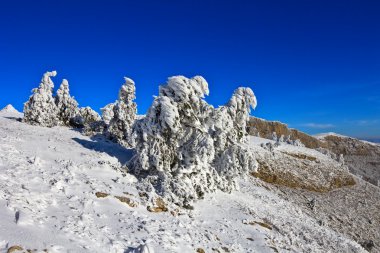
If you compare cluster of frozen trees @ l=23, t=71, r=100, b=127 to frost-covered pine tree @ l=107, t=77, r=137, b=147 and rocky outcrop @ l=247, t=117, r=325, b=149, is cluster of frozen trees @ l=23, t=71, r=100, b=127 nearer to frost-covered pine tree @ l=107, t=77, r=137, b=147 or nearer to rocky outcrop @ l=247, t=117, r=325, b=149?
frost-covered pine tree @ l=107, t=77, r=137, b=147

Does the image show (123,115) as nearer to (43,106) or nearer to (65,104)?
(43,106)

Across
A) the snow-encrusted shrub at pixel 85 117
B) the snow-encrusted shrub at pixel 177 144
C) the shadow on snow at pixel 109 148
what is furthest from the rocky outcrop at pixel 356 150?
the snow-encrusted shrub at pixel 177 144

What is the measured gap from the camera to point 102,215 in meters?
16.7

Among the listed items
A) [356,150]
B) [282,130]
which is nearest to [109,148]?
[282,130]

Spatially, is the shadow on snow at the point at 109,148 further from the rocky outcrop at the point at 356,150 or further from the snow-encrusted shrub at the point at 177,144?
the rocky outcrop at the point at 356,150

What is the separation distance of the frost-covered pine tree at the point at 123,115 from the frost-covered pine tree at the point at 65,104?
4.48 meters

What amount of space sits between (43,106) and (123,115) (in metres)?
8.97

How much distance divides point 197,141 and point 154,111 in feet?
12.4

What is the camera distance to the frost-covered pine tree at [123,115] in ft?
110

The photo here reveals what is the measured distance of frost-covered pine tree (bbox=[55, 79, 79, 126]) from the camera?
39625 millimetres

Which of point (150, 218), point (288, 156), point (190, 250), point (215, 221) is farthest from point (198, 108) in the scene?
point (288, 156)

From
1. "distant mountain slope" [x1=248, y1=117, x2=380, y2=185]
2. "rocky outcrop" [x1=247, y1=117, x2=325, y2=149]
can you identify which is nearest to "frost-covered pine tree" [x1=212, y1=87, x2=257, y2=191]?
"distant mountain slope" [x1=248, y1=117, x2=380, y2=185]

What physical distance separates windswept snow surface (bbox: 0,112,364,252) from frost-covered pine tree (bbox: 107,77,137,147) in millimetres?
2529

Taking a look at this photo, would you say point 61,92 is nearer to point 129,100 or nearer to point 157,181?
point 129,100
